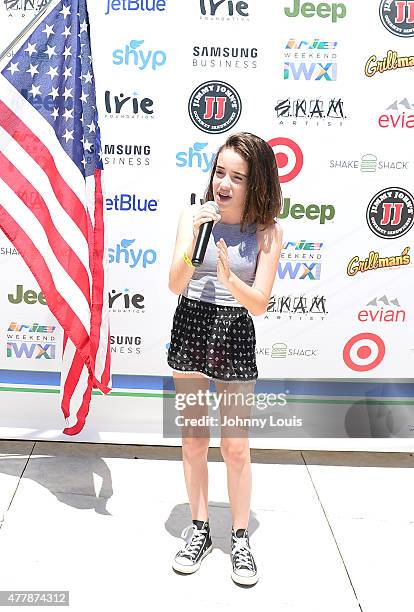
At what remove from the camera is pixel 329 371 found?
186 inches

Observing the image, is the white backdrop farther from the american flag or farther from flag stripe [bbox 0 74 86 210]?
flag stripe [bbox 0 74 86 210]

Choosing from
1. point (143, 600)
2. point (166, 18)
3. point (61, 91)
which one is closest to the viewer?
point (143, 600)

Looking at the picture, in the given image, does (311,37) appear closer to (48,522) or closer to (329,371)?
(329,371)

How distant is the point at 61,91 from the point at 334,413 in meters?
2.61

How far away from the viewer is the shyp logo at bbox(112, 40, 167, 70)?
4.23 m

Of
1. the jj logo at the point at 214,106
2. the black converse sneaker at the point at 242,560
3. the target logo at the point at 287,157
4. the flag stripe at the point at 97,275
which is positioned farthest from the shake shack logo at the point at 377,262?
the black converse sneaker at the point at 242,560

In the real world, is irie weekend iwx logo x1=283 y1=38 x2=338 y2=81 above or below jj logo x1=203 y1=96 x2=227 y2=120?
above

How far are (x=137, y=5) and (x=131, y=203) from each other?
44.1 inches

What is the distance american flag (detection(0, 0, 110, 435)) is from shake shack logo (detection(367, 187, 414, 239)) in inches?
67.0

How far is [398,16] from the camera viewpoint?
419 centimetres

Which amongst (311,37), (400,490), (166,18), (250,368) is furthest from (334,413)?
(166,18)

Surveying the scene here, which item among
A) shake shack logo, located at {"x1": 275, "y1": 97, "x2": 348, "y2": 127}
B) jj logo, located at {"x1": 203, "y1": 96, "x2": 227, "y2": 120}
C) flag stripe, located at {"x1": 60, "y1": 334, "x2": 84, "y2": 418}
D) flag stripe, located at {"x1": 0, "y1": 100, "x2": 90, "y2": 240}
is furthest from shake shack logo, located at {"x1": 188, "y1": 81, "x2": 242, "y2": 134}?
flag stripe, located at {"x1": 60, "y1": 334, "x2": 84, "y2": 418}

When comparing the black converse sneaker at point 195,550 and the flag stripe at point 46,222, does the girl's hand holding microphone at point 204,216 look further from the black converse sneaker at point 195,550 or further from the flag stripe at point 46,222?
the black converse sneaker at point 195,550

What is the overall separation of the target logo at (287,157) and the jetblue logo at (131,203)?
774 mm
